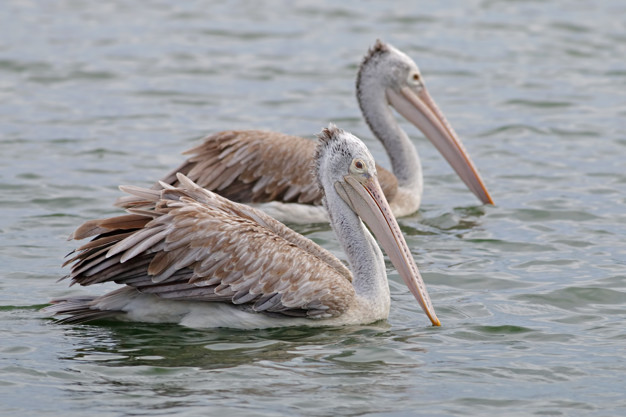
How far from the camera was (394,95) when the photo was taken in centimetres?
1057

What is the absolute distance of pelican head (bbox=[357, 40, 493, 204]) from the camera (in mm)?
10477

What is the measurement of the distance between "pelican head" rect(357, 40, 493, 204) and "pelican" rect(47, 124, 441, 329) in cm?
340

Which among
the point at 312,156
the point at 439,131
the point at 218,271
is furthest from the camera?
the point at 439,131

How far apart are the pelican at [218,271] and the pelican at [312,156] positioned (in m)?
1.73

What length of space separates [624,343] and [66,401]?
10.7 feet

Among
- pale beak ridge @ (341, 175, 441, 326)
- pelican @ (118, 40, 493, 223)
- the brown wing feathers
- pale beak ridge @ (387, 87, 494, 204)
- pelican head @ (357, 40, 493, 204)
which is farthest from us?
pelican head @ (357, 40, 493, 204)

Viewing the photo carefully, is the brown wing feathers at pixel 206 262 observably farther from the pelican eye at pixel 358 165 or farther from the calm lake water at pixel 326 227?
the pelican eye at pixel 358 165

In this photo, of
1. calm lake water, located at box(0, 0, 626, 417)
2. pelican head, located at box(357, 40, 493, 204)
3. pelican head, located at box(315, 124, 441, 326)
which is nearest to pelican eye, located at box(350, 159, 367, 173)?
pelican head, located at box(315, 124, 441, 326)

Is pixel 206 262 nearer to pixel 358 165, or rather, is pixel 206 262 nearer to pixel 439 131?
pixel 358 165

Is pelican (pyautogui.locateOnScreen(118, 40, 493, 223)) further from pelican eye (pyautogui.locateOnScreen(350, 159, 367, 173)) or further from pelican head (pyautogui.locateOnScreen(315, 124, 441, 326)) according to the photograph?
pelican eye (pyautogui.locateOnScreen(350, 159, 367, 173))

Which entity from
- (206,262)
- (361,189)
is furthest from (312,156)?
(206,262)

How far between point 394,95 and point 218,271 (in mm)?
4134

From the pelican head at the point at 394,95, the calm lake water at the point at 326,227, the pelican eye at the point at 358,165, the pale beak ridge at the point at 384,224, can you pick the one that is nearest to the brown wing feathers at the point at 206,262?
the calm lake water at the point at 326,227

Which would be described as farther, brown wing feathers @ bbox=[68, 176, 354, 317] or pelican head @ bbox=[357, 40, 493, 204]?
pelican head @ bbox=[357, 40, 493, 204]
